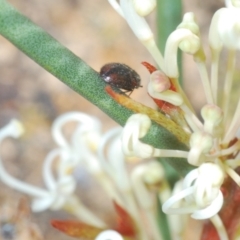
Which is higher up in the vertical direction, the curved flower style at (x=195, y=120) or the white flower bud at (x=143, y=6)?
the white flower bud at (x=143, y=6)

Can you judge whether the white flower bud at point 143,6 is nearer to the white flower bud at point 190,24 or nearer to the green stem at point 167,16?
the white flower bud at point 190,24

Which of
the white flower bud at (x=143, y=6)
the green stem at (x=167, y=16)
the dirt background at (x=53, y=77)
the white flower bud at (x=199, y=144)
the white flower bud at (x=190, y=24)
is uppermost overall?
the white flower bud at (x=143, y=6)

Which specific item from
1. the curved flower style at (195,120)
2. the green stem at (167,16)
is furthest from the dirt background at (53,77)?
the curved flower style at (195,120)

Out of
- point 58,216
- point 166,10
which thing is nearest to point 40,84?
point 58,216

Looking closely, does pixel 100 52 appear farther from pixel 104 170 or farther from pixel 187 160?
pixel 187 160

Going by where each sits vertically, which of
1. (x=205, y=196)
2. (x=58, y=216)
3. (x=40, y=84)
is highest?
(x=205, y=196)

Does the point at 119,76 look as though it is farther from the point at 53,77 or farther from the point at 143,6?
the point at 53,77

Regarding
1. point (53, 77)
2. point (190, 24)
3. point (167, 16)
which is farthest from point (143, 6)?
point (53, 77)
